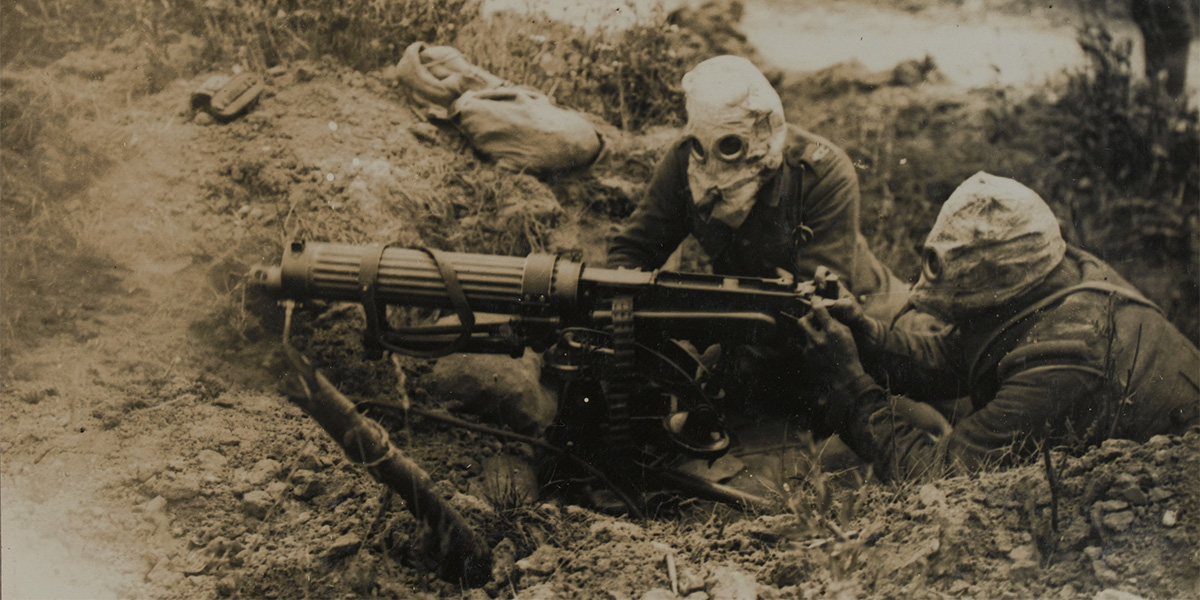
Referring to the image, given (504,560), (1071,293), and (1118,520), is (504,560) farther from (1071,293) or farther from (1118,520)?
(1071,293)

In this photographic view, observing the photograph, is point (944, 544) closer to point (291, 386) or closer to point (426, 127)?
point (291, 386)

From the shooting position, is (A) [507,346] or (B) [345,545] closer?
(B) [345,545]

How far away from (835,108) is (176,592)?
4058 mm

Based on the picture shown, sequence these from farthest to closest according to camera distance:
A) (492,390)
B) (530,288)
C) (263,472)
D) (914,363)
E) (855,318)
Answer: (492,390), (914,363), (855,318), (530,288), (263,472)

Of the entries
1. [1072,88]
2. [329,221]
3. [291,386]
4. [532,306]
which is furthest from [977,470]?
[1072,88]

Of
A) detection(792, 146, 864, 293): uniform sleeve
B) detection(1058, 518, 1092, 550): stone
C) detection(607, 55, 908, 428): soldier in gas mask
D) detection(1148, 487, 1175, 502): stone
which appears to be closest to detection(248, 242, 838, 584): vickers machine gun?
detection(607, 55, 908, 428): soldier in gas mask

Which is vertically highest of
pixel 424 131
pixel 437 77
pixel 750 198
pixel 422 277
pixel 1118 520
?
pixel 437 77

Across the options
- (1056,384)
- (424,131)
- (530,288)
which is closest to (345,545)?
(530,288)

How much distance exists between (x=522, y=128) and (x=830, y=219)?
4.38ft

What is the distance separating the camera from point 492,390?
3.39m

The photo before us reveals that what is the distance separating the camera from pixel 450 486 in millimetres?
3025

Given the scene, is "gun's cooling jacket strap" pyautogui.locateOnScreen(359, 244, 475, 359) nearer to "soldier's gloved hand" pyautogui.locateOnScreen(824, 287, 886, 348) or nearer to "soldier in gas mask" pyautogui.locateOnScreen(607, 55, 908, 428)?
"soldier in gas mask" pyautogui.locateOnScreen(607, 55, 908, 428)

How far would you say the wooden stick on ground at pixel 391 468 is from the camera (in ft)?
8.73

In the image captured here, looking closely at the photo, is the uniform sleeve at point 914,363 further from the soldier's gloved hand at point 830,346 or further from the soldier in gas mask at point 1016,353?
the soldier's gloved hand at point 830,346
